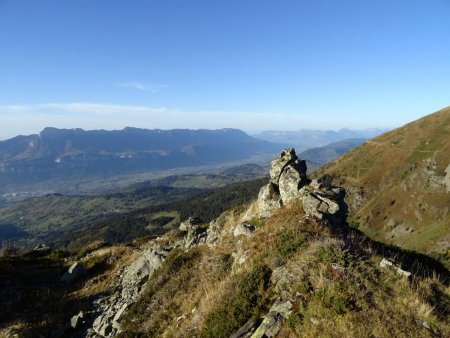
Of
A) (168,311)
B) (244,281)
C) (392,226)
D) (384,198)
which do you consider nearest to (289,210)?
(244,281)

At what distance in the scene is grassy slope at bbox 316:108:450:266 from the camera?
133 metres

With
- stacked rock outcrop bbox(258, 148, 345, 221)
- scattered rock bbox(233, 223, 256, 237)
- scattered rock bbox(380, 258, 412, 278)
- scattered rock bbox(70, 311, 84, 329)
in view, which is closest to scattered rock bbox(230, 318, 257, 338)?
scattered rock bbox(380, 258, 412, 278)

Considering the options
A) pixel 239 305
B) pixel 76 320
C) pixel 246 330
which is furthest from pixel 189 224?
pixel 246 330

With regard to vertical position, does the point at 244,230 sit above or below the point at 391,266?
below

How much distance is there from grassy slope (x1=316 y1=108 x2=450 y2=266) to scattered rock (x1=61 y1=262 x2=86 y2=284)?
360 ft

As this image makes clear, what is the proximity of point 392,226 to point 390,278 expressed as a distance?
494 feet

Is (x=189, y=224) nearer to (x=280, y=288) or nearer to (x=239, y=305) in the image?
(x=239, y=305)

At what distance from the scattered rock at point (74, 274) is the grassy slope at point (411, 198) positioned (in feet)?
360

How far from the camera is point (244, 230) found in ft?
75.7

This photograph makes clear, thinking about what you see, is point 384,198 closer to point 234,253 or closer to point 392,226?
point 392,226

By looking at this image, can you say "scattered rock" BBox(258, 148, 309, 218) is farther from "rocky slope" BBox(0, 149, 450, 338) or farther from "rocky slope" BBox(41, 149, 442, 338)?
"rocky slope" BBox(41, 149, 442, 338)

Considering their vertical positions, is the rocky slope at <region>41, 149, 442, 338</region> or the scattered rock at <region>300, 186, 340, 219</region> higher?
the scattered rock at <region>300, 186, 340, 219</region>

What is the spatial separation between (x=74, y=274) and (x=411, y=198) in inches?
6314

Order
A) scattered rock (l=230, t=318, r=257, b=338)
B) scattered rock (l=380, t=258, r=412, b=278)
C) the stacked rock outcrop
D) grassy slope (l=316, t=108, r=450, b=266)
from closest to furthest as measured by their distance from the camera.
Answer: scattered rock (l=230, t=318, r=257, b=338) → scattered rock (l=380, t=258, r=412, b=278) → the stacked rock outcrop → grassy slope (l=316, t=108, r=450, b=266)
